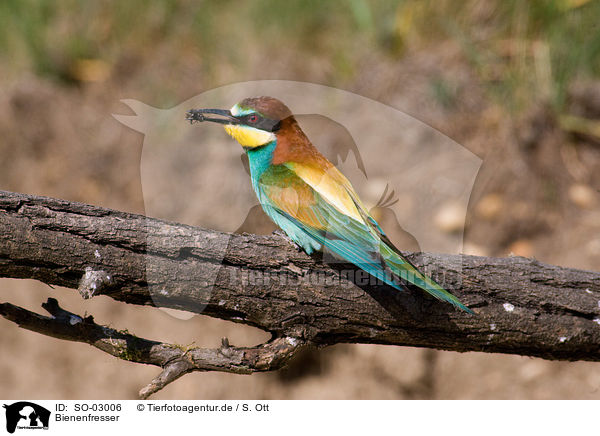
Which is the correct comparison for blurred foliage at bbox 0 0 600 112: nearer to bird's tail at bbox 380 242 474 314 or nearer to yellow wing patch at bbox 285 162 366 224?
yellow wing patch at bbox 285 162 366 224

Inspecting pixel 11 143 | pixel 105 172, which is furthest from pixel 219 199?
pixel 11 143

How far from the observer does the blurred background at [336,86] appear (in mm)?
3932

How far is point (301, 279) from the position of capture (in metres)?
1.89

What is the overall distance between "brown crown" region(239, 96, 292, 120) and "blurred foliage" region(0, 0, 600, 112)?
2.33 metres

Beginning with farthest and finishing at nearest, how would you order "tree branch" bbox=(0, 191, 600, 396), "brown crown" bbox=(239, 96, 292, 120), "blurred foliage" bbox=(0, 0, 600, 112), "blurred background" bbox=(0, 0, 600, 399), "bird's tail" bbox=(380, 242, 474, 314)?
"blurred foliage" bbox=(0, 0, 600, 112)
"blurred background" bbox=(0, 0, 600, 399)
"brown crown" bbox=(239, 96, 292, 120)
"bird's tail" bbox=(380, 242, 474, 314)
"tree branch" bbox=(0, 191, 600, 396)

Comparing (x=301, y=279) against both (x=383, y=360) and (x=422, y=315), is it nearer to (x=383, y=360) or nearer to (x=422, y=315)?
(x=422, y=315)

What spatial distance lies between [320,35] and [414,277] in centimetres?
350

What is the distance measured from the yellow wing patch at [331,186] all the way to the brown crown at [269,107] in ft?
0.65

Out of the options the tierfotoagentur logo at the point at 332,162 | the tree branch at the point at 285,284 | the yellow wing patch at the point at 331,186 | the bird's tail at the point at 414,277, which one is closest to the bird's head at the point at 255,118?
the yellow wing patch at the point at 331,186

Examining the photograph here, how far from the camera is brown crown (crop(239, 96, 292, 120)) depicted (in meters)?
2.22
